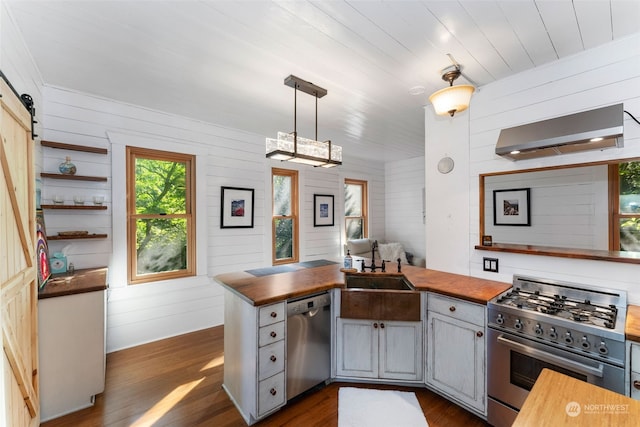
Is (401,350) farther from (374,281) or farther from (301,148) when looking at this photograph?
(301,148)

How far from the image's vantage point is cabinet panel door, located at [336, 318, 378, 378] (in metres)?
2.32

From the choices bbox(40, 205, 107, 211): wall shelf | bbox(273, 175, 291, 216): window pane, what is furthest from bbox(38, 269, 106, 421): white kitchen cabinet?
bbox(273, 175, 291, 216): window pane

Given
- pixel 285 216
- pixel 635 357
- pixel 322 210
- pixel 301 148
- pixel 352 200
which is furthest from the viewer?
pixel 352 200

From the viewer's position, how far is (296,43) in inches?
74.5

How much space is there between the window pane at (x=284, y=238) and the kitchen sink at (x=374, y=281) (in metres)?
2.09

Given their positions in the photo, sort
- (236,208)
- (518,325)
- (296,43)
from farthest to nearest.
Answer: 1. (236,208)
2. (296,43)
3. (518,325)

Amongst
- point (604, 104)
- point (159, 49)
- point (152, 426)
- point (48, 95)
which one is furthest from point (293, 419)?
point (48, 95)

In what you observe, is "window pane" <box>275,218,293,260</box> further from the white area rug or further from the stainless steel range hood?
the stainless steel range hood

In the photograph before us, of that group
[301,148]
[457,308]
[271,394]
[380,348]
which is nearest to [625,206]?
[457,308]

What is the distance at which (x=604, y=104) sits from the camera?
190 centimetres

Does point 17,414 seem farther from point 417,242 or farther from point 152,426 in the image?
point 417,242

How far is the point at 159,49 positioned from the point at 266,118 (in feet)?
4.80

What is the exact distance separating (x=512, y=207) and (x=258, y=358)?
2460 mm

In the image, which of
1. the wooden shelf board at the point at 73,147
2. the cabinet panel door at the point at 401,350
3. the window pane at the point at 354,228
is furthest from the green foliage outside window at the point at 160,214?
the window pane at the point at 354,228
